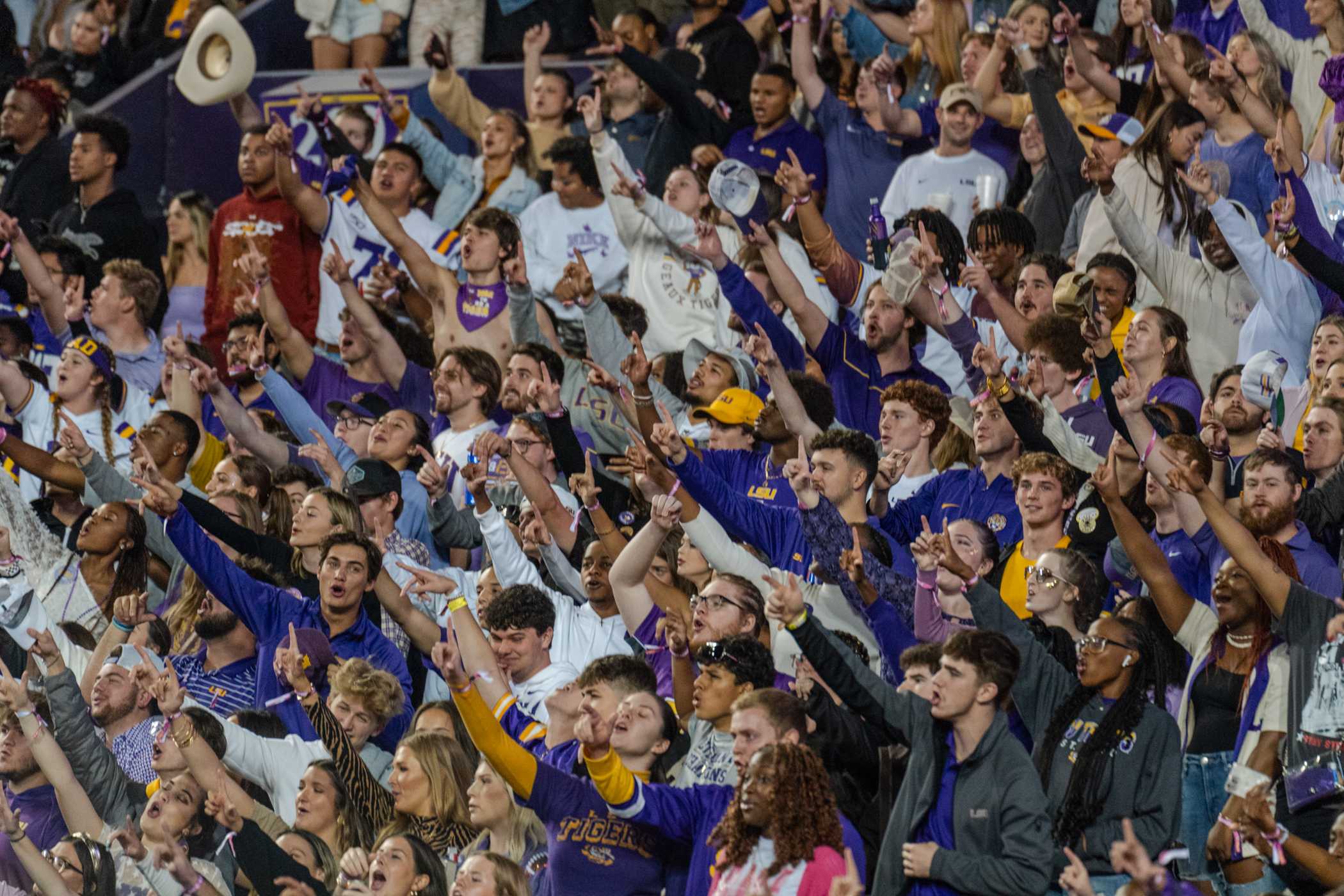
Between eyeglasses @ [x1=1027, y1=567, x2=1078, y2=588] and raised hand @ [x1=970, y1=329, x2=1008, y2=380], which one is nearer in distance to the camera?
eyeglasses @ [x1=1027, y1=567, x2=1078, y2=588]

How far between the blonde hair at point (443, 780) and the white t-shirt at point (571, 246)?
4.02 metres

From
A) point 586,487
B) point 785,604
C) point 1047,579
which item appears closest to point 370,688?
point 586,487

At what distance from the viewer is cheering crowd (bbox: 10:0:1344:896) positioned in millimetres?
5918

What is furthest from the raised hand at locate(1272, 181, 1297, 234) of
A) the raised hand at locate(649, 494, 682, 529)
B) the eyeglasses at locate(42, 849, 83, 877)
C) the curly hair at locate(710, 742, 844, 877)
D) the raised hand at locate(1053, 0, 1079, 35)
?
the eyeglasses at locate(42, 849, 83, 877)

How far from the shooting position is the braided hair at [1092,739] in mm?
5836

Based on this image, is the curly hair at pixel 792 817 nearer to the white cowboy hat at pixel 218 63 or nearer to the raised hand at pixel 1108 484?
the raised hand at pixel 1108 484

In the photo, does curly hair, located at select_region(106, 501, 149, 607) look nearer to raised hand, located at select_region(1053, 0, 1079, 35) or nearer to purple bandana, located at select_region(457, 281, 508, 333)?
purple bandana, located at select_region(457, 281, 508, 333)

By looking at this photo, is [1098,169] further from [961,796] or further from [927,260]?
[961,796]

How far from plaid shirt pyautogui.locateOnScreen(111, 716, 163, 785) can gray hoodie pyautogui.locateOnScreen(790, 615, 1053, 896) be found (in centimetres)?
240

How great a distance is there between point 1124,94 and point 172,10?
6.09m

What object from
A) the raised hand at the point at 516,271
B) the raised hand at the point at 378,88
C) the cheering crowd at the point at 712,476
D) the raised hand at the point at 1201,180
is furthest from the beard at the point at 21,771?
the raised hand at the point at 378,88

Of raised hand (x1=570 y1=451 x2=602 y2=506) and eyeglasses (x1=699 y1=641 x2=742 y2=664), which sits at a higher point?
eyeglasses (x1=699 y1=641 x2=742 y2=664)

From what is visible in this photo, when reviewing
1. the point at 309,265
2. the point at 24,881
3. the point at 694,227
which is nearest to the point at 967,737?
the point at 24,881

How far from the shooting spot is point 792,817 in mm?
5461
